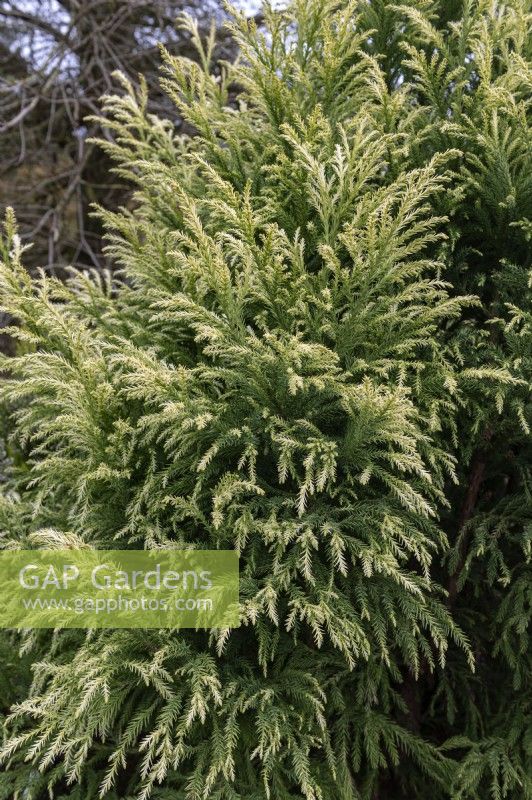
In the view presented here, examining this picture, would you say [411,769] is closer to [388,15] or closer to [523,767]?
[523,767]

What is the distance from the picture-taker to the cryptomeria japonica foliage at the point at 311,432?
6.84 ft

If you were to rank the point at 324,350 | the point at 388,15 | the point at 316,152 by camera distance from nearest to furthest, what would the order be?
the point at 324,350, the point at 316,152, the point at 388,15

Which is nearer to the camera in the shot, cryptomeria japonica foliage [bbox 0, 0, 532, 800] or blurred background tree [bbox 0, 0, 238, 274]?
cryptomeria japonica foliage [bbox 0, 0, 532, 800]

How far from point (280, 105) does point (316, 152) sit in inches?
9.2

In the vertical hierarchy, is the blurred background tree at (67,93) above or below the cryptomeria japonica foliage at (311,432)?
above

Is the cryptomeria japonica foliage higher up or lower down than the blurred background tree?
lower down

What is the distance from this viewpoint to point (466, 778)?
233 centimetres

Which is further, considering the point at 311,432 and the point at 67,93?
the point at 67,93

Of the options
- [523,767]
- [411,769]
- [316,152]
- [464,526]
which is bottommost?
[411,769]

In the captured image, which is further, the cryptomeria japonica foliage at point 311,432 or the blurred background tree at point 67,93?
the blurred background tree at point 67,93

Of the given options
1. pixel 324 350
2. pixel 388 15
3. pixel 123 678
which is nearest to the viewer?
pixel 324 350

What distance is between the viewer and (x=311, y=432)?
7.30 feet

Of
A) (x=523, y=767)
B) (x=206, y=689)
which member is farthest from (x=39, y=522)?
(x=523, y=767)

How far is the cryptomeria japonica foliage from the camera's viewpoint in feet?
6.84
